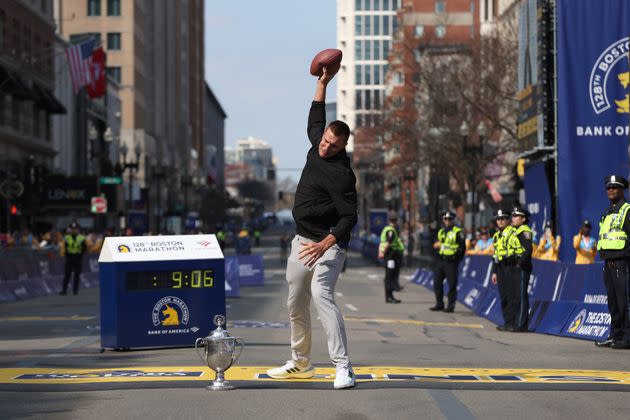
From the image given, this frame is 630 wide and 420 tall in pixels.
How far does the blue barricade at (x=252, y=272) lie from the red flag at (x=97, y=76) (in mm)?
23896

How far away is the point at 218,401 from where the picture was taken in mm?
9234

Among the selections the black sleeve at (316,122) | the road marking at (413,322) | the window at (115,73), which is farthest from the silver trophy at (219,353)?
the window at (115,73)

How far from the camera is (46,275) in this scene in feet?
113

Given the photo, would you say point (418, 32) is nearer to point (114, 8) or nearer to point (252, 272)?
point (114, 8)

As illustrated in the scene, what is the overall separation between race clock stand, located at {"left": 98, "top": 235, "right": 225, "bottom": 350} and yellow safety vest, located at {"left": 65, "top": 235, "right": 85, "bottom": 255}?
17245mm

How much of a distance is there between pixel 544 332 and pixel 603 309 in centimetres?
181

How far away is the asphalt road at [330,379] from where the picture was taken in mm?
8914

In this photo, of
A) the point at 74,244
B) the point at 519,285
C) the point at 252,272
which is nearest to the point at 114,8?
the point at 252,272

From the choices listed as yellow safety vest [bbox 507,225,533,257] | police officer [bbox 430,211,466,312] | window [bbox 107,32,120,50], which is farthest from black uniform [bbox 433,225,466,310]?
window [bbox 107,32,120,50]

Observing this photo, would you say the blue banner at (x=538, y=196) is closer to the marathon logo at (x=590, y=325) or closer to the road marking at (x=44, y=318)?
the marathon logo at (x=590, y=325)

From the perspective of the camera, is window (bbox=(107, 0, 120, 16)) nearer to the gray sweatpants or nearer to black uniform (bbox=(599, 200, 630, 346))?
black uniform (bbox=(599, 200, 630, 346))

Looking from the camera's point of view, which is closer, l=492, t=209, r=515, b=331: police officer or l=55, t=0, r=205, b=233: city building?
l=492, t=209, r=515, b=331: police officer

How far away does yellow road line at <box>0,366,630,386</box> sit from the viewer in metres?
10.7

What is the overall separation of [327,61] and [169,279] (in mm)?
4343
